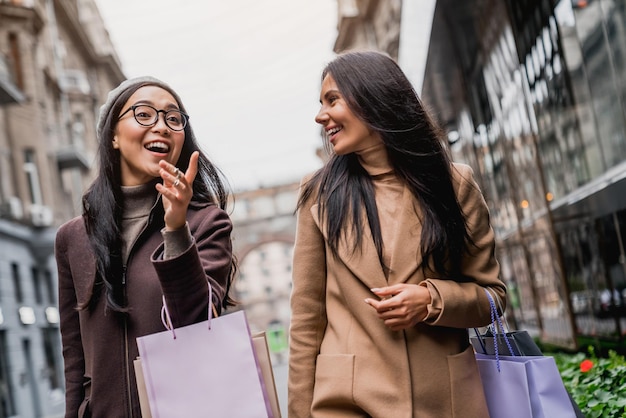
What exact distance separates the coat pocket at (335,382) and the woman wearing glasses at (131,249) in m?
0.36

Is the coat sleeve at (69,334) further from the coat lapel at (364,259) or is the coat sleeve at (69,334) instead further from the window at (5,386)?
the window at (5,386)

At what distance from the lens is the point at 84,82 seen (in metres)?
35.0

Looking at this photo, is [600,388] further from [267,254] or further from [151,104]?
[267,254]

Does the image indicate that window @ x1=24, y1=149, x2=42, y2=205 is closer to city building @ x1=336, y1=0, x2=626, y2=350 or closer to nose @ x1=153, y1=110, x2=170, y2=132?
city building @ x1=336, y1=0, x2=626, y2=350

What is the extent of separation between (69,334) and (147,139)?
25.1 inches

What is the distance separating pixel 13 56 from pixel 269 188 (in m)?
52.1

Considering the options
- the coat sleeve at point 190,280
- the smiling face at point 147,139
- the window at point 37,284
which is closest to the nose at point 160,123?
the smiling face at point 147,139

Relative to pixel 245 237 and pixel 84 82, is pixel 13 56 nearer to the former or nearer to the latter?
pixel 84 82

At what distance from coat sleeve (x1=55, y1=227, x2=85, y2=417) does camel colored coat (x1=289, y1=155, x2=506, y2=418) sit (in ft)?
2.03

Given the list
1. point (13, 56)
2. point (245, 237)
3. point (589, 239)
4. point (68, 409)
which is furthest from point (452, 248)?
point (245, 237)

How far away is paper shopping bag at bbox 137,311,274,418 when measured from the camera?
232 centimetres

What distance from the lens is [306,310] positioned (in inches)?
110

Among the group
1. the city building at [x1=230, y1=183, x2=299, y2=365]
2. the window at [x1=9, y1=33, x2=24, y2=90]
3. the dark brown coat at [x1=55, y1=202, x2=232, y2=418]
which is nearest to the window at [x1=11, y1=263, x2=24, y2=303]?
the window at [x1=9, y1=33, x2=24, y2=90]

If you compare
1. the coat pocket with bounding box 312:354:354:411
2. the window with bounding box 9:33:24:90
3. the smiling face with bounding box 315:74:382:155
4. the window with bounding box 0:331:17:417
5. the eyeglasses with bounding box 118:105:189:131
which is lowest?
the window with bounding box 0:331:17:417
